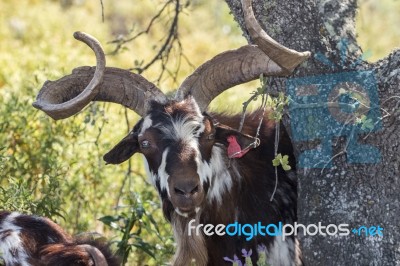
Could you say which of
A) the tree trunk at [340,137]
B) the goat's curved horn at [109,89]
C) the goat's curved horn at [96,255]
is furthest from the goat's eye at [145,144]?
the tree trunk at [340,137]

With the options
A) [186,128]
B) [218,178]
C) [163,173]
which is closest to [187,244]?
[218,178]

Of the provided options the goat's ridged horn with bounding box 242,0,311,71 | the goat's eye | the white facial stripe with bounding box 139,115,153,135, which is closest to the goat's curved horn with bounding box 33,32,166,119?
the white facial stripe with bounding box 139,115,153,135

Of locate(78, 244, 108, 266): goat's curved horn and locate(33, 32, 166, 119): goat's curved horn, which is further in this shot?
locate(33, 32, 166, 119): goat's curved horn

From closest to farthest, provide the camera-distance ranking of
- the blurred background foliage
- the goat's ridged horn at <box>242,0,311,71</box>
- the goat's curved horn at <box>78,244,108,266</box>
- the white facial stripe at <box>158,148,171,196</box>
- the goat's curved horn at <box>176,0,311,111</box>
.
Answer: the goat's ridged horn at <box>242,0,311,71</box>, the goat's curved horn at <box>78,244,108,266</box>, the white facial stripe at <box>158,148,171,196</box>, the goat's curved horn at <box>176,0,311,111</box>, the blurred background foliage

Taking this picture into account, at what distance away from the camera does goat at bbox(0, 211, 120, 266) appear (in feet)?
23.2

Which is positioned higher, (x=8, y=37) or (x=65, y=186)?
(x=8, y=37)

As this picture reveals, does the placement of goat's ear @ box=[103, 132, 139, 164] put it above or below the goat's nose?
above

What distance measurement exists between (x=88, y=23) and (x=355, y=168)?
1497cm

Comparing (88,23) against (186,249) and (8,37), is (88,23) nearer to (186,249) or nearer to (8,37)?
(8,37)

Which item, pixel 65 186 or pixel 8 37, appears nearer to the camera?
pixel 65 186

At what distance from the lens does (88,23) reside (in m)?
21.8

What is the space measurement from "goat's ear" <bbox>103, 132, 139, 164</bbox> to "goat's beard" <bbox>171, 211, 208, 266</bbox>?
63cm

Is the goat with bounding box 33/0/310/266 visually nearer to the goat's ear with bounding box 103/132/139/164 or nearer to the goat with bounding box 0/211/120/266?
the goat's ear with bounding box 103/132/139/164

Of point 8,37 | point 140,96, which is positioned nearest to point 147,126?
point 140,96
